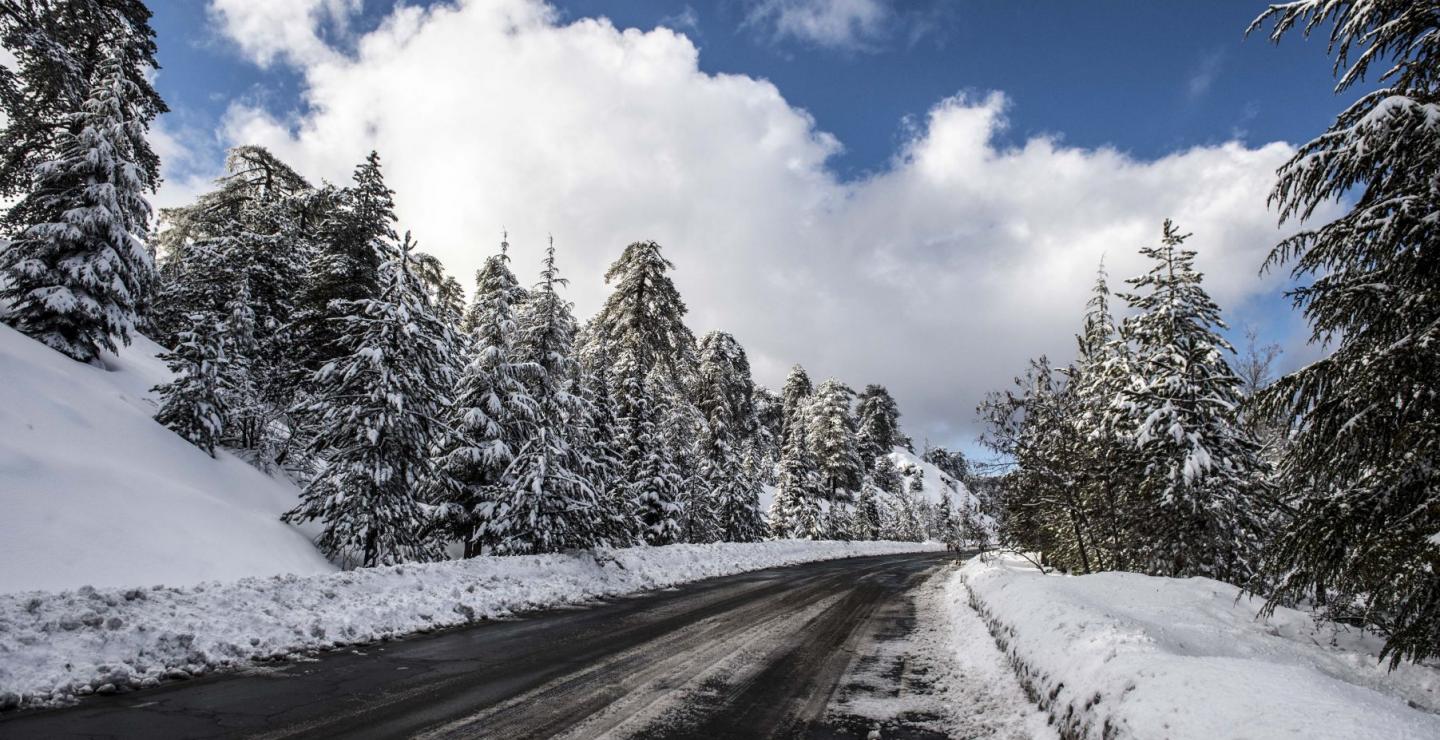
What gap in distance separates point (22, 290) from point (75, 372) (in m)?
3.21

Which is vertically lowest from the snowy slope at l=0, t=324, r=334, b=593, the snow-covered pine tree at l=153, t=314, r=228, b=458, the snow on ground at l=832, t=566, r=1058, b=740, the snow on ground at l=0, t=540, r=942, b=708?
the snow on ground at l=832, t=566, r=1058, b=740

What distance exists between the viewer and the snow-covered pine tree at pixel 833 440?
173 ft

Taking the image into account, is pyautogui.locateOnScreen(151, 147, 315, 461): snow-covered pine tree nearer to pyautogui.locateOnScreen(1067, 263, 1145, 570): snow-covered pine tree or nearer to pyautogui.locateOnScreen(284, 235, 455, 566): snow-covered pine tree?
pyautogui.locateOnScreen(284, 235, 455, 566): snow-covered pine tree

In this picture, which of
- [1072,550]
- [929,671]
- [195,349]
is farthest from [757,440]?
[929,671]

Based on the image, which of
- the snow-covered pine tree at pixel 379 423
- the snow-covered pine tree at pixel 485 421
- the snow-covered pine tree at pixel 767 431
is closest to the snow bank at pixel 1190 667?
the snow-covered pine tree at pixel 379 423

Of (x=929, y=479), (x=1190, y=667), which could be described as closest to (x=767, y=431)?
(x=929, y=479)

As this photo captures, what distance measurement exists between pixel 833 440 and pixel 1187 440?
39.8 meters

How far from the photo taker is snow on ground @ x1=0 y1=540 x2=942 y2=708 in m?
5.39

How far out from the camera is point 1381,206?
221 inches

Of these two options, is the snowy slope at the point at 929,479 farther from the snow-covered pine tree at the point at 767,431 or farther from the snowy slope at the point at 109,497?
the snowy slope at the point at 109,497

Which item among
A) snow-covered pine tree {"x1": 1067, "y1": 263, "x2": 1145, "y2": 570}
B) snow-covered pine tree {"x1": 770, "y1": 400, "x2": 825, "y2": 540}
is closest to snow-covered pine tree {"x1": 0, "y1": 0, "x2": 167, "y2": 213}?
snow-covered pine tree {"x1": 1067, "y1": 263, "x2": 1145, "y2": 570}

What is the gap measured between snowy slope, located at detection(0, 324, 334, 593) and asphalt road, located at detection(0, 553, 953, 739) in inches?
232

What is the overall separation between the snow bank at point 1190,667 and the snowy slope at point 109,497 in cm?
1278

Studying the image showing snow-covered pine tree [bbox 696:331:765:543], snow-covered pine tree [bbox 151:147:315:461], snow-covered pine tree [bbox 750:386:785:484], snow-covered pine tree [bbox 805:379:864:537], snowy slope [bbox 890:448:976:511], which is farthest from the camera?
snowy slope [bbox 890:448:976:511]
